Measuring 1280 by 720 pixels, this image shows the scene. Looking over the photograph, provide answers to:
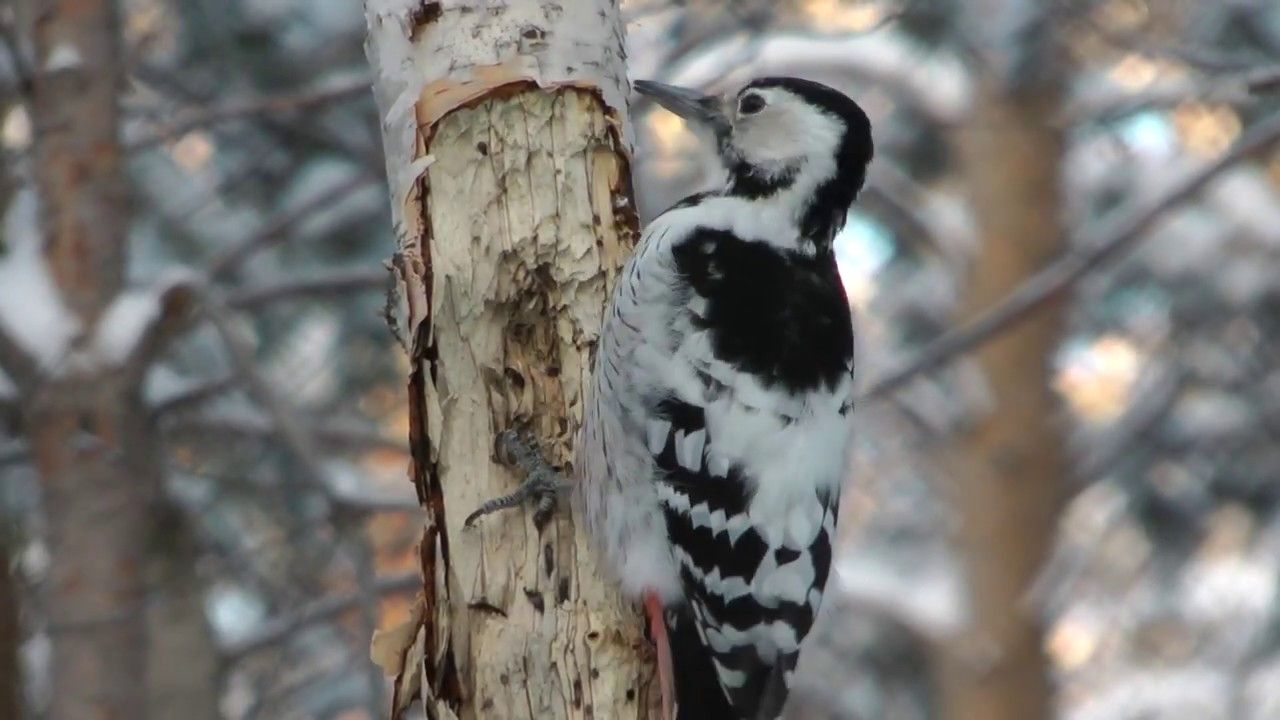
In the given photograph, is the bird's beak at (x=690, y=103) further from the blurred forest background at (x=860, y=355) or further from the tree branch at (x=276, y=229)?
the tree branch at (x=276, y=229)

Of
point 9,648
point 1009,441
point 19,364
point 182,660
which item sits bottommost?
point 182,660

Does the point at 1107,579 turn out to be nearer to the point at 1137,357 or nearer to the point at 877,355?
the point at 1137,357

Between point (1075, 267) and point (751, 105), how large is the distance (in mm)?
1547

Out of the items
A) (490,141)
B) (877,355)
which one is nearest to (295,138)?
(490,141)

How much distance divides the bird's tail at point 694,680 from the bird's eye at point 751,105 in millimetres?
1183

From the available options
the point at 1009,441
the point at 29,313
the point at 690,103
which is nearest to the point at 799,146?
the point at 690,103

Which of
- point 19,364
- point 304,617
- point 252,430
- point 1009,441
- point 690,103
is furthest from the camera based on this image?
point 1009,441

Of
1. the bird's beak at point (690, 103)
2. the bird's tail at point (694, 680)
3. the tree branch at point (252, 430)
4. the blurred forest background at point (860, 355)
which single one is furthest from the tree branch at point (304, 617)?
the bird's tail at point (694, 680)

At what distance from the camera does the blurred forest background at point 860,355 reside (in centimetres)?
413

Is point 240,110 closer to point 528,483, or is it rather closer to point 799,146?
point 799,146

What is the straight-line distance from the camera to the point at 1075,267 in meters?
4.62

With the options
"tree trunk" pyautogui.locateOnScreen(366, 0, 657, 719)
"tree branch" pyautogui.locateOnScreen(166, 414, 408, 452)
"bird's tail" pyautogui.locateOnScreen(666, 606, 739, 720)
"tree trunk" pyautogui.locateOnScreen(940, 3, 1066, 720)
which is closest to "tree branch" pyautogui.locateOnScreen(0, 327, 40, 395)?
"tree branch" pyautogui.locateOnScreen(166, 414, 408, 452)

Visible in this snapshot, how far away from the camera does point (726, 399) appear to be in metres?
2.99

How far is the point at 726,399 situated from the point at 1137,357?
251 inches
